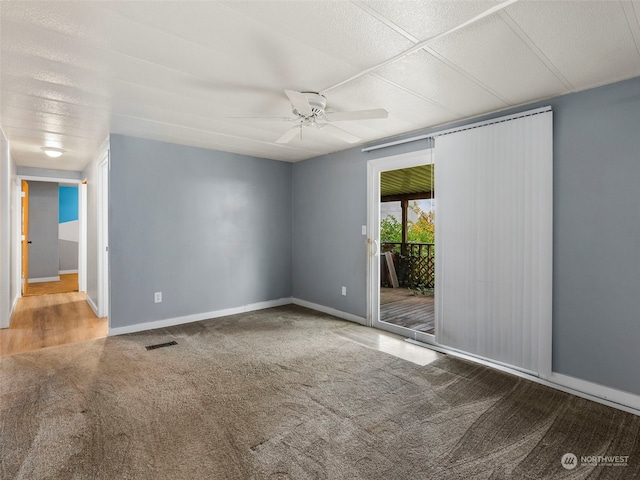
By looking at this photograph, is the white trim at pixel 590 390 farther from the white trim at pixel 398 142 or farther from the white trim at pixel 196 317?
the white trim at pixel 196 317

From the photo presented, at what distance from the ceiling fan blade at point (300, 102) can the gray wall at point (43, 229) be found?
7257mm

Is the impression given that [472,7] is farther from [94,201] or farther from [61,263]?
[61,263]

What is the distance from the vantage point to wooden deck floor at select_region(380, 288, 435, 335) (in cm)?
425

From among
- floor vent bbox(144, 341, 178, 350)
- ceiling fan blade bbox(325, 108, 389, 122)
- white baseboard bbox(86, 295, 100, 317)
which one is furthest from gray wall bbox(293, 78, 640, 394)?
white baseboard bbox(86, 295, 100, 317)

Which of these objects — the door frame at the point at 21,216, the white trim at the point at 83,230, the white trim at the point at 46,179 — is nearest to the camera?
the door frame at the point at 21,216

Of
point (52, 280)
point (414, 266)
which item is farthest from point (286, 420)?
point (52, 280)

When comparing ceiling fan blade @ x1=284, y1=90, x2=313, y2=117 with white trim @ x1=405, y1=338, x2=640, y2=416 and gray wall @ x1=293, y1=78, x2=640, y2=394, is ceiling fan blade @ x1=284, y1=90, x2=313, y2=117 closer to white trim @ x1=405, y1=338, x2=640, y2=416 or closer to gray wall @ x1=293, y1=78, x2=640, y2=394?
gray wall @ x1=293, y1=78, x2=640, y2=394

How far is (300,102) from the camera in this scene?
2.29 meters

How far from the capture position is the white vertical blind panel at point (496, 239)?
2.67 m

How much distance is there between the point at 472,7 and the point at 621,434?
2.48 metres

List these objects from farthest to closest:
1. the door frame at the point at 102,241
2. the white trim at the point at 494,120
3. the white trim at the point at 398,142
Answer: the door frame at the point at 102,241, the white trim at the point at 398,142, the white trim at the point at 494,120

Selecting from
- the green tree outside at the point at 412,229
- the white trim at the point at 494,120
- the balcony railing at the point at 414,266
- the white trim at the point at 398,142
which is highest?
the white trim at the point at 398,142

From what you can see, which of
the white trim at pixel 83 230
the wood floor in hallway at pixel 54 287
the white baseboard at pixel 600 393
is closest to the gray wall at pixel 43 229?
the wood floor in hallway at pixel 54 287

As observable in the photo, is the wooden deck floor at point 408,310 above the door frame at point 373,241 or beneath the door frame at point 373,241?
beneath
